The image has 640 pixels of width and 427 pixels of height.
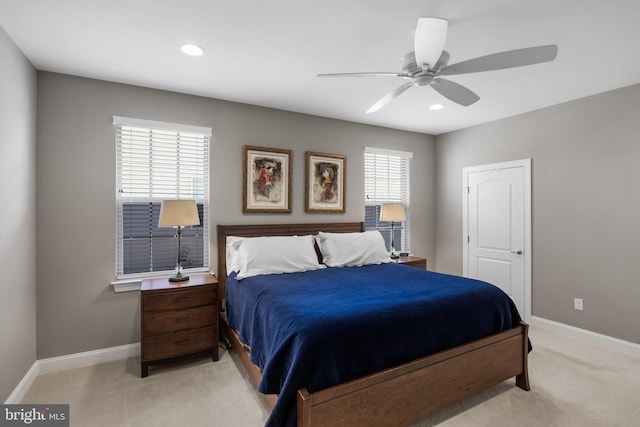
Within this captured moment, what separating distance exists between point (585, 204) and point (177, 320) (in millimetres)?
4311

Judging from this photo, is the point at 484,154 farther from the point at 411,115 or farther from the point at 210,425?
the point at 210,425

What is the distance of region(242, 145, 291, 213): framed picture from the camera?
3656 millimetres

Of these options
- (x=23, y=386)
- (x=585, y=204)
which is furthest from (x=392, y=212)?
(x=23, y=386)

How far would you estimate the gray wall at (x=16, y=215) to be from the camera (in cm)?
215

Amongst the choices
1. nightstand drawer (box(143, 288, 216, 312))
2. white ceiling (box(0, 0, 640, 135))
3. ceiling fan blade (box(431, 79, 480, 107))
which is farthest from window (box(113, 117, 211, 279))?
ceiling fan blade (box(431, 79, 480, 107))

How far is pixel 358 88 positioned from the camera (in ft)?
10.6

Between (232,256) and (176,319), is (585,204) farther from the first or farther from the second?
→ (176,319)

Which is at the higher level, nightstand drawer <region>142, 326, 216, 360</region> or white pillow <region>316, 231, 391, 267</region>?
white pillow <region>316, 231, 391, 267</region>

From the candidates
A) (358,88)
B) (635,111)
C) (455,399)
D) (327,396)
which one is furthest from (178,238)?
(635,111)

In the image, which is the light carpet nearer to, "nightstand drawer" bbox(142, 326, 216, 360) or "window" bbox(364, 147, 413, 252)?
"nightstand drawer" bbox(142, 326, 216, 360)

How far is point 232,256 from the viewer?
3.33m

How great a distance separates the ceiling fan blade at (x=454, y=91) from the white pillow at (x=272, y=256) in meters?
1.96

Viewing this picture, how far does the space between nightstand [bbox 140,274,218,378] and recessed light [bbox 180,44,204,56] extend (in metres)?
1.93

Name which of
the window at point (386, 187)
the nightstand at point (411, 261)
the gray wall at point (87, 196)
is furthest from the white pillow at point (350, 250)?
the gray wall at point (87, 196)
